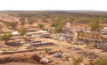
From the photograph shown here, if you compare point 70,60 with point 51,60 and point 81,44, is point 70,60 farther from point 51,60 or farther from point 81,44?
point 81,44

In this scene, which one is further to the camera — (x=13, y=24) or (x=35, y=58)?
(x=13, y=24)

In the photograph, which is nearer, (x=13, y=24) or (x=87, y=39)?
(x=87, y=39)

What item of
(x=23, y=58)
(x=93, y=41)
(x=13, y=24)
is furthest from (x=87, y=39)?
(x=13, y=24)

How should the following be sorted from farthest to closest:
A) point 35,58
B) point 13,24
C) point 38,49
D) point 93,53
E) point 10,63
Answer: point 13,24, point 38,49, point 93,53, point 35,58, point 10,63

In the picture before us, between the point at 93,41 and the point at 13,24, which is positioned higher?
the point at 13,24

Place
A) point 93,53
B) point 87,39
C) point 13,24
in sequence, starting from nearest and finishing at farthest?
point 93,53
point 87,39
point 13,24

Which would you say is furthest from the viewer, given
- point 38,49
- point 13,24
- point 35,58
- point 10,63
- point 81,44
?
point 13,24

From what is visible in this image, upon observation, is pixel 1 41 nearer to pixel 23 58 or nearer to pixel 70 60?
pixel 23 58

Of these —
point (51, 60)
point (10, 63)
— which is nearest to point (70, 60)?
point (51, 60)

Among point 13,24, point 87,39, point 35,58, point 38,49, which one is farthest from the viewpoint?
point 13,24
